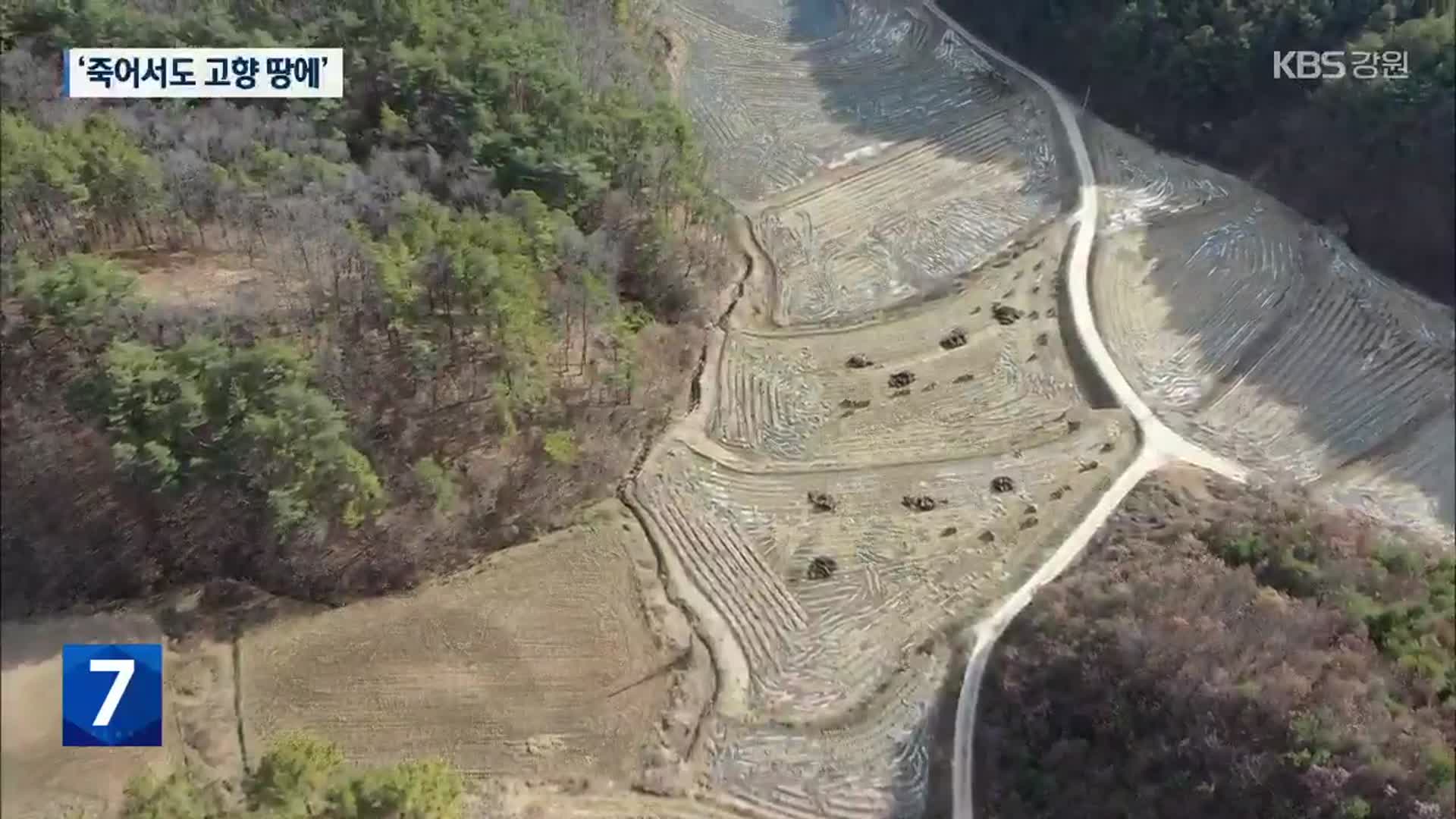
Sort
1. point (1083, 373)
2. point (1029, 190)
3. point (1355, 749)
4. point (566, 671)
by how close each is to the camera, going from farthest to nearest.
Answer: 1. point (1029, 190)
2. point (1083, 373)
3. point (566, 671)
4. point (1355, 749)

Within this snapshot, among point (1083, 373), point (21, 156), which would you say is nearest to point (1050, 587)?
point (1083, 373)

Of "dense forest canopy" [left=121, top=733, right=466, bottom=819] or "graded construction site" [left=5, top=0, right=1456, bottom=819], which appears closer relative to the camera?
"dense forest canopy" [left=121, top=733, right=466, bottom=819]

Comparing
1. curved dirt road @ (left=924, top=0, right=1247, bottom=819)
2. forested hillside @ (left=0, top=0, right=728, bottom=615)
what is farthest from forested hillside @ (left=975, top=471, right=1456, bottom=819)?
forested hillside @ (left=0, top=0, right=728, bottom=615)

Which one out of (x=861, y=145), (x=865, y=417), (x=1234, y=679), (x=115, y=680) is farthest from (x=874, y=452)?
(x=115, y=680)

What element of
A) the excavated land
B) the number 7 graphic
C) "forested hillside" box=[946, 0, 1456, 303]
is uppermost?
"forested hillside" box=[946, 0, 1456, 303]

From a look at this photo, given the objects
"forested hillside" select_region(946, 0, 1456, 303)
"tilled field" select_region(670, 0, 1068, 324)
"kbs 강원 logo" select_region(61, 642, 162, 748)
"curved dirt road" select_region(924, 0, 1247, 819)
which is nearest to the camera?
"kbs 강원 logo" select_region(61, 642, 162, 748)

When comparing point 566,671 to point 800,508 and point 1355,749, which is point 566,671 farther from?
point 1355,749

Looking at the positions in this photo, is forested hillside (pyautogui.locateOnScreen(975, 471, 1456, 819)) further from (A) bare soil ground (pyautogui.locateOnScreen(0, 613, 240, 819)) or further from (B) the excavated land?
(A) bare soil ground (pyautogui.locateOnScreen(0, 613, 240, 819))

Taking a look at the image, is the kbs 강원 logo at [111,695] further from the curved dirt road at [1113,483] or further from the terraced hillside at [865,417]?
the curved dirt road at [1113,483]
